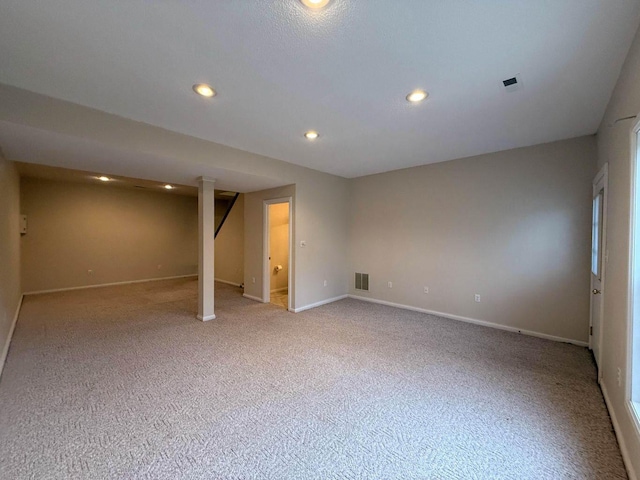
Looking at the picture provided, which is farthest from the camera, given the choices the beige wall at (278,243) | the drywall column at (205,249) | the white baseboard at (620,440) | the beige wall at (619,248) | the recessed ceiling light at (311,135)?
the beige wall at (278,243)

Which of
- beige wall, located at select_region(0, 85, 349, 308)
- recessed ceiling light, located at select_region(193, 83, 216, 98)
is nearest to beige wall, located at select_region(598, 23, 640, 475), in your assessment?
recessed ceiling light, located at select_region(193, 83, 216, 98)

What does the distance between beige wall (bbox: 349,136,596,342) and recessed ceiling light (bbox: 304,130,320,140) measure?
7.80 ft

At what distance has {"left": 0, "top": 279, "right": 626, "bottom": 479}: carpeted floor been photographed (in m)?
1.65

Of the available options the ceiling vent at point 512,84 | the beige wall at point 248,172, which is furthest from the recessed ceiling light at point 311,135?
the ceiling vent at point 512,84

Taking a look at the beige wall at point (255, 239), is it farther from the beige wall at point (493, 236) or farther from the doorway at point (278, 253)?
the beige wall at point (493, 236)

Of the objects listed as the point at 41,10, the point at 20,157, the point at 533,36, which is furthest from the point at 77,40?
the point at 533,36

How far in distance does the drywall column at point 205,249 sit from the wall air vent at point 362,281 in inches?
118

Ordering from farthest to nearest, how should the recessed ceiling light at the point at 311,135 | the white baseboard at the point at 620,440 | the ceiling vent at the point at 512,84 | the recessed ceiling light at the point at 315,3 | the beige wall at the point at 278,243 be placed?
the beige wall at the point at 278,243 → the recessed ceiling light at the point at 311,135 → the ceiling vent at the point at 512,84 → the white baseboard at the point at 620,440 → the recessed ceiling light at the point at 315,3

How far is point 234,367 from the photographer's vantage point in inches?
112

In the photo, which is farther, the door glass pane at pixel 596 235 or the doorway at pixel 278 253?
the doorway at pixel 278 253

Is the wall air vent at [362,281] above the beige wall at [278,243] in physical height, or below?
below

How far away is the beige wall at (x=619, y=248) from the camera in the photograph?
1.70 m

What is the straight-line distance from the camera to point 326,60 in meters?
1.89

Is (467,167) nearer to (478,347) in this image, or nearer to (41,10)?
(478,347)
